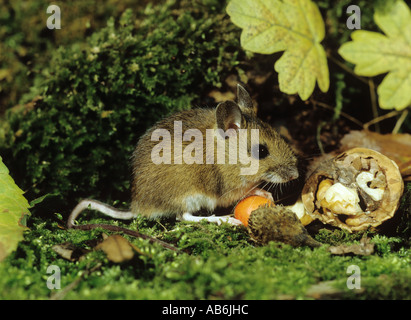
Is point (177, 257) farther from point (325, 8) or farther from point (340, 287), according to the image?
point (325, 8)

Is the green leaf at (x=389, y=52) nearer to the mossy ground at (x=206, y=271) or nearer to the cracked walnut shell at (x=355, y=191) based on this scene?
the cracked walnut shell at (x=355, y=191)

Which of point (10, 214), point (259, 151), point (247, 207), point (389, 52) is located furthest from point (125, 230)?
point (389, 52)

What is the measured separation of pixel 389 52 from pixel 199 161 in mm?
1882

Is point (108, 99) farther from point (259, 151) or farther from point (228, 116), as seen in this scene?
point (259, 151)

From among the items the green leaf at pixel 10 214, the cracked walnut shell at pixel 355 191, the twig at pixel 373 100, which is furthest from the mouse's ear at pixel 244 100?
the green leaf at pixel 10 214

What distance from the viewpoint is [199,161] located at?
3762 mm

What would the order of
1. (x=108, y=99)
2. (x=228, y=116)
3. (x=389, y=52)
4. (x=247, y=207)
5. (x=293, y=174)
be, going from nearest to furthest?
1. (x=389, y=52)
2. (x=247, y=207)
3. (x=228, y=116)
4. (x=293, y=174)
5. (x=108, y=99)

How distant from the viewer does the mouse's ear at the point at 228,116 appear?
339cm

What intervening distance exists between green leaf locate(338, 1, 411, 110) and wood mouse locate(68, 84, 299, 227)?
120cm

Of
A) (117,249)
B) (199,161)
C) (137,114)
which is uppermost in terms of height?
(137,114)

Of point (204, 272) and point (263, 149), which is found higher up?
point (263, 149)

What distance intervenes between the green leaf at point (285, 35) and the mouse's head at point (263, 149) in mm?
775
